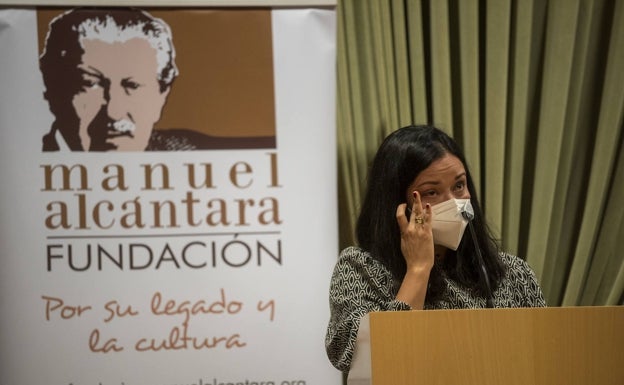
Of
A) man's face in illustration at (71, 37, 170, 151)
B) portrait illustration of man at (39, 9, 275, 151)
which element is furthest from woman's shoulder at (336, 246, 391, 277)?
man's face in illustration at (71, 37, 170, 151)

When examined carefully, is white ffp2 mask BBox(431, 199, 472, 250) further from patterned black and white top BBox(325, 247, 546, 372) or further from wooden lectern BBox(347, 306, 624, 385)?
wooden lectern BBox(347, 306, 624, 385)

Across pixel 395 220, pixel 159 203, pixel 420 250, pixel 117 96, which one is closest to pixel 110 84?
pixel 117 96

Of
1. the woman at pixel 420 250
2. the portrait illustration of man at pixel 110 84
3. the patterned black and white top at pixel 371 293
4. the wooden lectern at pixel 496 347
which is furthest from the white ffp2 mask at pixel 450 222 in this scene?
the portrait illustration of man at pixel 110 84

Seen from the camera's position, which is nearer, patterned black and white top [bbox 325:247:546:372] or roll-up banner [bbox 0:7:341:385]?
patterned black and white top [bbox 325:247:546:372]

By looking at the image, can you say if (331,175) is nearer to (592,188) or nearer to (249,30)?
(249,30)

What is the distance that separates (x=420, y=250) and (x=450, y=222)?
0.11m

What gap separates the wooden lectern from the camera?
1871 mm

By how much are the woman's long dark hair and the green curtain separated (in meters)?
0.83

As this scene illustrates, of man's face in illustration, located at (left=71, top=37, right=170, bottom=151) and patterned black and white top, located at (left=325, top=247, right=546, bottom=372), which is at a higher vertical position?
man's face in illustration, located at (left=71, top=37, right=170, bottom=151)

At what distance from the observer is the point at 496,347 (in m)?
1.89

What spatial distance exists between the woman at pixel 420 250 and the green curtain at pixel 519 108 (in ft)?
2.86

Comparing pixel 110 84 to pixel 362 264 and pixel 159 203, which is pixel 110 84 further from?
pixel 362 264

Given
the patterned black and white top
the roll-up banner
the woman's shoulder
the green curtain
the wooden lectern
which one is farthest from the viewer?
the green curtain

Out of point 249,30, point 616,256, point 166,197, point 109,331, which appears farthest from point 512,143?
point 109,331
